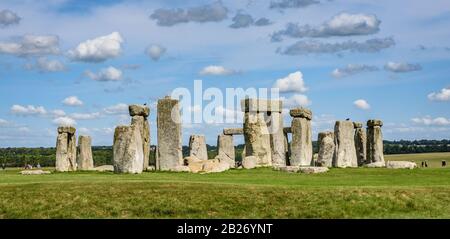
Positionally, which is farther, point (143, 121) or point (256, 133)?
point (256, 133)

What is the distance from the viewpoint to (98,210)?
23.0m

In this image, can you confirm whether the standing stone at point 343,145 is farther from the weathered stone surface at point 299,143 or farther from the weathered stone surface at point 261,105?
the weathered stone surface at point 261,105

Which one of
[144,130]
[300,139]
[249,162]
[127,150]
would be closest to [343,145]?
[300,139]

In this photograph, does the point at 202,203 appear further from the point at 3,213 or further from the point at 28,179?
the point at 28,179

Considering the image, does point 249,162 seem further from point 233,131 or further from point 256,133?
point 233,131

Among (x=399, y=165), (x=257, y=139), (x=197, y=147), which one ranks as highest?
(x=257, y=139)

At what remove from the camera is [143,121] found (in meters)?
37.6

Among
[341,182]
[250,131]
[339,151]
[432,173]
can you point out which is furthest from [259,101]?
[341,182]

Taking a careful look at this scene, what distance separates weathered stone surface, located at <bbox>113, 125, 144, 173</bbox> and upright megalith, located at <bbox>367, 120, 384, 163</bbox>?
58.2 ft

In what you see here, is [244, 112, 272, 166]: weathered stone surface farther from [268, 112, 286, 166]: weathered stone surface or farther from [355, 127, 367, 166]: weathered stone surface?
[355, 127, 367, 166]: weathered stone surface

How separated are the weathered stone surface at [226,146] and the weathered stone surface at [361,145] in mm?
8378

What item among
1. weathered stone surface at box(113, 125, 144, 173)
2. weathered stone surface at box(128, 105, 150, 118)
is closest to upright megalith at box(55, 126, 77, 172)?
weathered stone surface at box(128, 105, 150, 118)

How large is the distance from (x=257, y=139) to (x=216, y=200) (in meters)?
18.8

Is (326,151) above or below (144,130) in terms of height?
below
